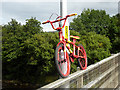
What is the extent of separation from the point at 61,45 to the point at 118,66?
2889 mm

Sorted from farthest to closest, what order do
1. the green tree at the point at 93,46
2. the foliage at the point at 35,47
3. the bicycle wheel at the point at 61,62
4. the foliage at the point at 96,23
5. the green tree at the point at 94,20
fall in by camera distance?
the green tree at the point at 94,20 → the foliage at the point at 96,23 → the foliage at the point at 35,47 → the green tree at the point at 93,46 → the bicycle wheel at the point at 61,62

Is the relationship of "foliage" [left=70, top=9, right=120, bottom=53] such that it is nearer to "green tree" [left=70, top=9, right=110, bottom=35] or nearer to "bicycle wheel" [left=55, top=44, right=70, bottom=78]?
"green tree" [left=70, top=9, right=110, bottom=35]

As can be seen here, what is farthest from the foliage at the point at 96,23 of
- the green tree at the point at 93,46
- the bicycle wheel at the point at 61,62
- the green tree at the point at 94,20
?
the bicycle wheel at the point at 61,62

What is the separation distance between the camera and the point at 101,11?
3303 centimetres

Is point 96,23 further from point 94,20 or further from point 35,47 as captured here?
point 35,47

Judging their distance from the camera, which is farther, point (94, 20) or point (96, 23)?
point (94, 20)

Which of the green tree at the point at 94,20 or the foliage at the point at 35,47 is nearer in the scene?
the foliage at the point at 35,47

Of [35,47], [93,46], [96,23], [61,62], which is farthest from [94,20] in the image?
[61,62]

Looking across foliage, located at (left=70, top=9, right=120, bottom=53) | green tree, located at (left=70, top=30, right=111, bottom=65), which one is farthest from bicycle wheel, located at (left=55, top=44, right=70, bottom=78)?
foliage, located at (left=70, top=9, right=120, bottom=53)

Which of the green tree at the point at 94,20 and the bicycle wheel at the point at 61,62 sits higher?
the green tree at the point at 94,20

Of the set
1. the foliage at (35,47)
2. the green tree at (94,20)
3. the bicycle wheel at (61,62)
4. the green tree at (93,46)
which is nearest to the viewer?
the bicycle wheel at (61,62)

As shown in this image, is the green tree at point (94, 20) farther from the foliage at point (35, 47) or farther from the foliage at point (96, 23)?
the foliage at point (35, 47)

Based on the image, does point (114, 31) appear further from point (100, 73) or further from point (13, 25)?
point (100, 73)

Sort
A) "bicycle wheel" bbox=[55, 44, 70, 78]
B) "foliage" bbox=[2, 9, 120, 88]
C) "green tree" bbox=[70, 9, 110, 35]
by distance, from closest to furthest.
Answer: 1. "bicycle wheel" bbox=[55, 44, 70, 78]
2. "foliage" bbox=[2, 9, 120, 88]
3. "green tree" bbox=[70, 9, 110, 35]
